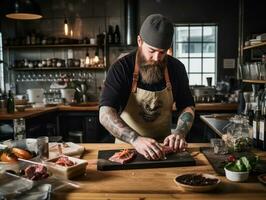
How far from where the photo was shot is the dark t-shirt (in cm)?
214

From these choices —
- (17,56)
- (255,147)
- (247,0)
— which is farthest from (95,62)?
(255,147)

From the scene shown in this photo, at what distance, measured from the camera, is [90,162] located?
173 cm

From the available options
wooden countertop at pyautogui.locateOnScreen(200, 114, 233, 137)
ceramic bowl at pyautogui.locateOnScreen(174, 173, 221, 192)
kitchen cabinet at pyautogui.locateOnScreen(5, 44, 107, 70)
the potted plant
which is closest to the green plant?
the potted plant

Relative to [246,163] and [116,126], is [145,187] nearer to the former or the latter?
[246,163]

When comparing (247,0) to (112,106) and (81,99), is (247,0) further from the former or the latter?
(112,106)

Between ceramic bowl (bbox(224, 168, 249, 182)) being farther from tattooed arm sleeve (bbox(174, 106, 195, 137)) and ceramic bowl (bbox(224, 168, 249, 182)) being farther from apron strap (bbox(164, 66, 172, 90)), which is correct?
apron strap (bbox(164, 66, 172, 90))

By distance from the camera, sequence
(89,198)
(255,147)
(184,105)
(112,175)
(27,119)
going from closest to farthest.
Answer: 1. (89,198)
2. (112,175)
3. (255,147)
4. (184,105)
5. (27,119)

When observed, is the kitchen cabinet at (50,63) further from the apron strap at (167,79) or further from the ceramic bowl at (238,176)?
the ceramic bowl at (238,176)

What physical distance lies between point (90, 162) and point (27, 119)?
8.14 ft

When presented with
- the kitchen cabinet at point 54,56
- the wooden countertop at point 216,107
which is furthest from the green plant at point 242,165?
the kitchen cabinet at point 54,56

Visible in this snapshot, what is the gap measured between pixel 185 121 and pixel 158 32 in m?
0.60

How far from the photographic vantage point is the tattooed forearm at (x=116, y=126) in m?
1.85

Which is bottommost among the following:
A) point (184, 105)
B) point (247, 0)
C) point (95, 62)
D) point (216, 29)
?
point (184, 105)

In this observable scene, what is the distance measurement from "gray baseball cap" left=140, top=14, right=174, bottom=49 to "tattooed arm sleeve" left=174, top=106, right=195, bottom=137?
1.60ft
